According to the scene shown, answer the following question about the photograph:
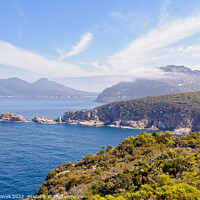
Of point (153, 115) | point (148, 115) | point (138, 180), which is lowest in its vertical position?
point (148, 115)

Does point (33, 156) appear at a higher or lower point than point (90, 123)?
lower

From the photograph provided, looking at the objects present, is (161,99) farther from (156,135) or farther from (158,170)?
(158,170)

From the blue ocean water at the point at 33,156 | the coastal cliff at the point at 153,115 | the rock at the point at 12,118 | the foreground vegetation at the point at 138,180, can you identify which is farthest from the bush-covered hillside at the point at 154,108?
the foreground vegetation at the point at 138,180

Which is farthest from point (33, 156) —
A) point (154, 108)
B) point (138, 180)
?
point (154, 108)

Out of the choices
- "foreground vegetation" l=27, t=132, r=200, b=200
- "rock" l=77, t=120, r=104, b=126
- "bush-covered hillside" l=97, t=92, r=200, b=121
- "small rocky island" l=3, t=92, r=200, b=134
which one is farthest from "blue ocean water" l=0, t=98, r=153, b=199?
"bush-covered hillside" l=97, t=92, r=200, b=121

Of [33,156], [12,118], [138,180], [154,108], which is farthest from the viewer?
[154,108]

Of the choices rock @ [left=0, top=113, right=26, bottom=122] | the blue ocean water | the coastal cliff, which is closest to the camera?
the blue ocean water

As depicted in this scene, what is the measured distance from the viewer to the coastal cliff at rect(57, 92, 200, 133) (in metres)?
121

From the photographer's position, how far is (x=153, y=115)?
5241 inches

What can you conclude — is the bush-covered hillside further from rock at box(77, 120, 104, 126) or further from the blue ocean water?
the blue ocean water

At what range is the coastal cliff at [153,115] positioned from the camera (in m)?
121

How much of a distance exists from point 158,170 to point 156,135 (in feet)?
66.8

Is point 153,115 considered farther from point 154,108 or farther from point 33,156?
point 33,156

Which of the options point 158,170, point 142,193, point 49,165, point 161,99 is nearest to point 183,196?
point 142,193
